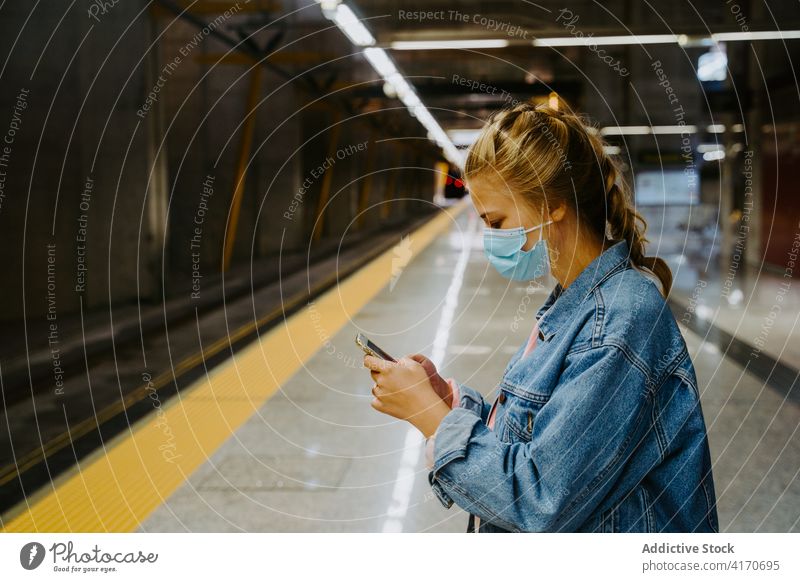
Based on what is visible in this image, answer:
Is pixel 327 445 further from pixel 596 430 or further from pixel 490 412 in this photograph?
pixel 596 430

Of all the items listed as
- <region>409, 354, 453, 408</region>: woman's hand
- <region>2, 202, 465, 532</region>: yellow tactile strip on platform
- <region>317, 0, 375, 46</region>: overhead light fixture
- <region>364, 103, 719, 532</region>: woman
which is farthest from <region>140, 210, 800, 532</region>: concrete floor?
<region>364, 103, 719, 532</region>: woman

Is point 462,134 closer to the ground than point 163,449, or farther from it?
farther from it

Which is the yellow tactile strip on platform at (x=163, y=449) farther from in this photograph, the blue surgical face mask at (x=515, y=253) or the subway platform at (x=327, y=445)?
the blue surgical face mask at (x=515, y=253)

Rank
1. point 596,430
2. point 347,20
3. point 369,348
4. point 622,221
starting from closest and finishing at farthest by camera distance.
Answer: point 596,430 → point 622,221 → point 369,348 → point 347,20

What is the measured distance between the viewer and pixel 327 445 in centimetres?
514

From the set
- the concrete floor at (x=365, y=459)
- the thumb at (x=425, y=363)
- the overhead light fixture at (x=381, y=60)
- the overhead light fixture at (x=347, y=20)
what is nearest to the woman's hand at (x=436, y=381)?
the thumb at (x=425, y=363)

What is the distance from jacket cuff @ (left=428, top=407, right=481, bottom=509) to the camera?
1404 millimetres

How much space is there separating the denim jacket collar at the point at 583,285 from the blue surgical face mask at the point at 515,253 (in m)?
0.14

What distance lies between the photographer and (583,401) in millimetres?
1310

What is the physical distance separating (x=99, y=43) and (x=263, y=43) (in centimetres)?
401

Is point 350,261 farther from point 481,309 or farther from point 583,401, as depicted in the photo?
→ point 583,401

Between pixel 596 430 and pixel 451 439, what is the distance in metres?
0.24

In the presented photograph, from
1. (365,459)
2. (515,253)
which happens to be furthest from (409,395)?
(365,459)
